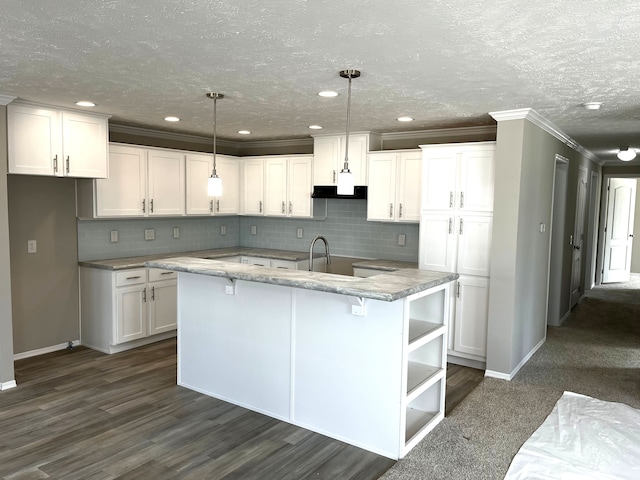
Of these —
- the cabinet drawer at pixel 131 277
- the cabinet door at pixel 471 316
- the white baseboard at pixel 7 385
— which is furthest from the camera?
the cabinet drawer at pixel 131 277

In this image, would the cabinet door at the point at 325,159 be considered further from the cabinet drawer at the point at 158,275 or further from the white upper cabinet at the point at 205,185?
the cabinet drawer at the point at 158,275

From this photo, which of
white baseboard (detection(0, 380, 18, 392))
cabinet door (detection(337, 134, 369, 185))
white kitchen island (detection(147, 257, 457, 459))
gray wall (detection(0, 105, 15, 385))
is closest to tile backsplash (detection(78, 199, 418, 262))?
cabinet door (detection(337, 134, 369, 185))

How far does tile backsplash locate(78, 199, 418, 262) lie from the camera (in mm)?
5344

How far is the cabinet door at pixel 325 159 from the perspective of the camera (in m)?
5.60

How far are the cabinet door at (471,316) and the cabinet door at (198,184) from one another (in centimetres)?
317

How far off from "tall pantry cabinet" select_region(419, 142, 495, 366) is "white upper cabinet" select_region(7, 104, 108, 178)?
10.2ft

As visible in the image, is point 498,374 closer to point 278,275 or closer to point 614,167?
point 278,275

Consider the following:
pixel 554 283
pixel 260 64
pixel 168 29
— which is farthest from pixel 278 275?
pixel 554 283

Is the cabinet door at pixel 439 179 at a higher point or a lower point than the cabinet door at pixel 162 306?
higher

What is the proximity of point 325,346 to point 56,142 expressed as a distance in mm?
2992

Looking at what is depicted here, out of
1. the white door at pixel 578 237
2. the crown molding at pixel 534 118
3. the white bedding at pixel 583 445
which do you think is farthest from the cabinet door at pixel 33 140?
the white door at pixel 578 237

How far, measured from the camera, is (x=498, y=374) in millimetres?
4344

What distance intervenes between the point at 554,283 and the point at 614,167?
3994 millimetres

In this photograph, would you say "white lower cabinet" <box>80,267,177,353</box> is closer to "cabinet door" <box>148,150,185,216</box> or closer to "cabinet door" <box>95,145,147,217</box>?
"cabinet door" <box>95,145,147,217</box>
